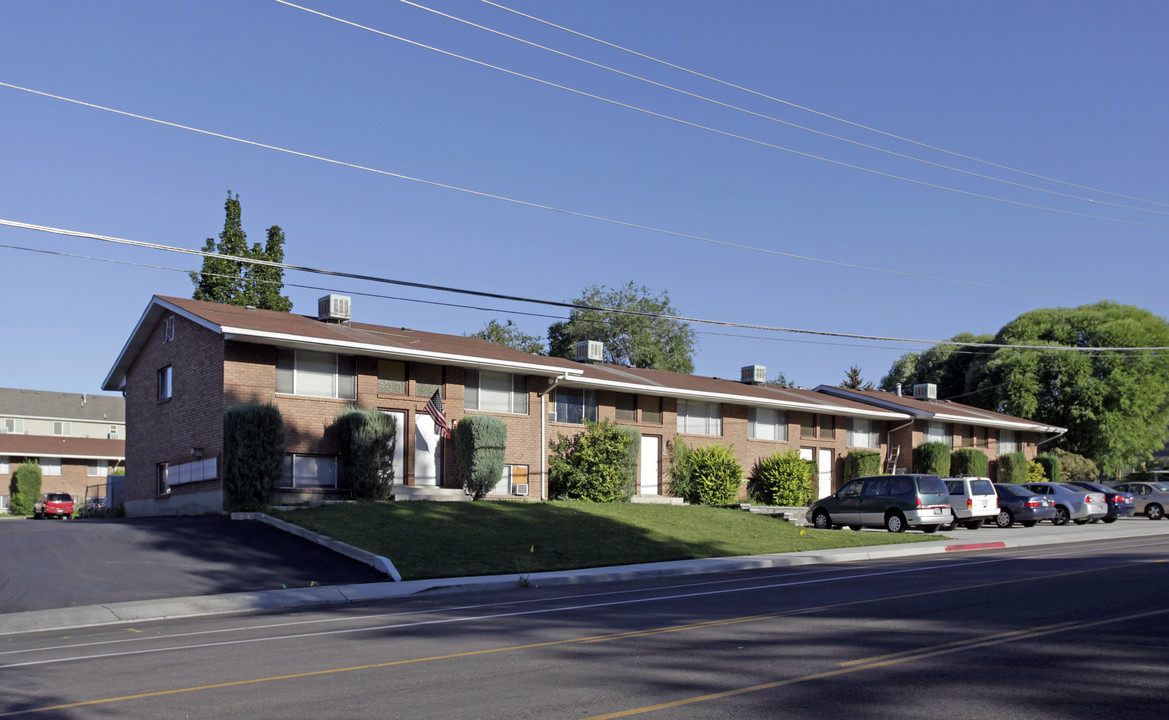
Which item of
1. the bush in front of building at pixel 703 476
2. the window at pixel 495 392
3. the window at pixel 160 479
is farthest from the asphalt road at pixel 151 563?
the bush in front of building at pixel 703 476

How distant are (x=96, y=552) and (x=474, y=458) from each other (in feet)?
36.2

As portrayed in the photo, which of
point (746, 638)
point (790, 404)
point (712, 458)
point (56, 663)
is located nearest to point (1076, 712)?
point (746, 638)

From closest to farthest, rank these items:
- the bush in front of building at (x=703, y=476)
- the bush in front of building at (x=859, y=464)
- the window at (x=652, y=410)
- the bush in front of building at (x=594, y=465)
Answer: the bush in front of building at (x=594, y=465)
the bush in front of building at (x=703, y=476)
the window at (x=652, y=410)
the bush in front of building at (x=859, y=464)

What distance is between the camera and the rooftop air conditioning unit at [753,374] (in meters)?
46.6

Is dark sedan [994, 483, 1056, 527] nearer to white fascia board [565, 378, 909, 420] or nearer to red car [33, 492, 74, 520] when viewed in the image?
white fascia board [565, 378, 909, 420]

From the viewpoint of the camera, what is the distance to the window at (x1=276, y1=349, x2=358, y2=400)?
2684cm

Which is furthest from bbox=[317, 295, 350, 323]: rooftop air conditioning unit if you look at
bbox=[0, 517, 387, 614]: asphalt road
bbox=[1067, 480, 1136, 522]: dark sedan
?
bbox=[1067, 480, 1136, 522]: dark sedan

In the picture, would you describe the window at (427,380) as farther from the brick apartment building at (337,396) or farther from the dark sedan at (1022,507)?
the dark sedan at (1022,507)

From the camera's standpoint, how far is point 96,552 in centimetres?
1953

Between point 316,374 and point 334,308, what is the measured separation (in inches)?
168

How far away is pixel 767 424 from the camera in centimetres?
4138

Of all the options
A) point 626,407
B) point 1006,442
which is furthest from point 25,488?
point 1006,442

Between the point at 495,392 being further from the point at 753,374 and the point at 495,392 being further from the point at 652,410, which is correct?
the point at 753,374

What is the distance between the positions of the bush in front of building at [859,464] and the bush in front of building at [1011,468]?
10.1 m
